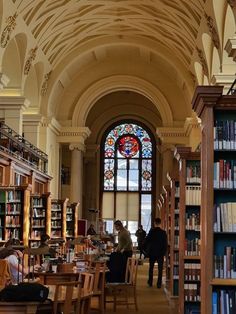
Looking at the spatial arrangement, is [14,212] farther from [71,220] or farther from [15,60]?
[71,220]

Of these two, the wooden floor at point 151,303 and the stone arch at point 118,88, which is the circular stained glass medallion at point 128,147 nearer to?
the stone arch at point 118,88

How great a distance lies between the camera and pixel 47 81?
87.0 feet

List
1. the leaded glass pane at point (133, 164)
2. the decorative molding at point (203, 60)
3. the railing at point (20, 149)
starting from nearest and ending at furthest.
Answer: the railing at point (20, 149) → the decorative molding at point (203, 60) → the leaded glass pane at point (133, 164)

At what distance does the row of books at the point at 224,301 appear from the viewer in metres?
6.20

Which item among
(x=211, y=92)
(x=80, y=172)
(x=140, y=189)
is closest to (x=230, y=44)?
(x=211, y=92)

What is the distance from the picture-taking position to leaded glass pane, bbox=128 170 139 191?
35.1 metres

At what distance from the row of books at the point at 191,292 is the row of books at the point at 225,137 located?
4023mm

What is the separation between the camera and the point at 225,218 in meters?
6.28

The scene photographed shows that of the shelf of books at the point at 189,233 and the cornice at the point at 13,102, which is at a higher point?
the cornice at the point at 13,102

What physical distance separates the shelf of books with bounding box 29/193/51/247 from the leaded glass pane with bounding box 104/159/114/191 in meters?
15.3

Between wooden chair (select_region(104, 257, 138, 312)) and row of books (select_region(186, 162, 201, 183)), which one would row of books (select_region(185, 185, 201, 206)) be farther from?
wooden chair (select_region(104, 257, 138, 312))

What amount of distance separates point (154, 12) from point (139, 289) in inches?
446

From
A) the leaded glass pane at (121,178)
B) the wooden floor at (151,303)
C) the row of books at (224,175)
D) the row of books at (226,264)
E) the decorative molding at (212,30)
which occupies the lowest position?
the wooden floor at (151,303)

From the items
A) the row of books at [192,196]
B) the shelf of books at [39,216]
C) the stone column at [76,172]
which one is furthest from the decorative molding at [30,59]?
the row of books at [192,196]
